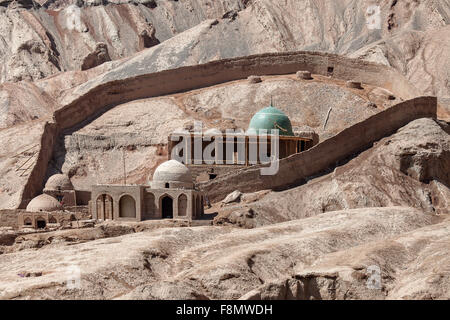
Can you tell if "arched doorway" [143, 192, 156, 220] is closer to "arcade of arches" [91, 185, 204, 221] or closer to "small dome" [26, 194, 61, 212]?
"arcade of arches" [91, 185, 204, 221]

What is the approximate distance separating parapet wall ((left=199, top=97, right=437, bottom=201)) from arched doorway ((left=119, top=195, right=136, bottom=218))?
13.4 feet

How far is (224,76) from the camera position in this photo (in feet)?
192

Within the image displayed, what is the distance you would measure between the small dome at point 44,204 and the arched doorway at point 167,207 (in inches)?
182


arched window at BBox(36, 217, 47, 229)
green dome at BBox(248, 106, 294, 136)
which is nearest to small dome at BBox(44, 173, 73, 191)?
arched window at BBox(36, 217, 47, 229)

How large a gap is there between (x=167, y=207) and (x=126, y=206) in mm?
1732

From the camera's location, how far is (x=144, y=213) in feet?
110

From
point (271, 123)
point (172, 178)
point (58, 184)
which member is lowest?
point (58, 184)

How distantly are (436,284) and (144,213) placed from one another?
52.3 feet

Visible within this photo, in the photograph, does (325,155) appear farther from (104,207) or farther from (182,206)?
(104,207)

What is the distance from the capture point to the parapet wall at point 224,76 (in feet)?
175

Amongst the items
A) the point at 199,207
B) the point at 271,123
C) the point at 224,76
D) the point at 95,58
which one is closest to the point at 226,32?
the point at 95,58

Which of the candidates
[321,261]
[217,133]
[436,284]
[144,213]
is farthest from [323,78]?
[436,284]

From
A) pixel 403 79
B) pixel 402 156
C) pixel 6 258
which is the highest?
pixel 403 79
